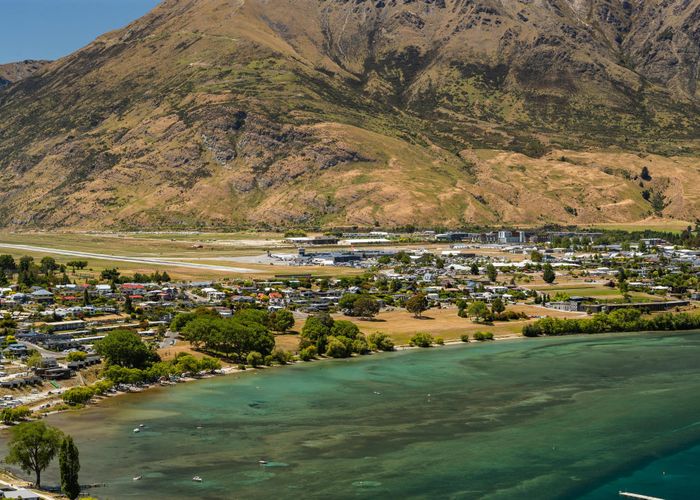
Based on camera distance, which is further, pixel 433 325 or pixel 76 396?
pixel 433 325

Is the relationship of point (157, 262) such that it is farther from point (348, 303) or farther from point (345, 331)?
point (345, 331)

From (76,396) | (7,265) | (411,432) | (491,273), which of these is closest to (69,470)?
(76,396)

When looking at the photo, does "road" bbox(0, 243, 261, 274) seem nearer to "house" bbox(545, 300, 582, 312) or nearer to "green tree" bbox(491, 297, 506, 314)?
"green tree" bbox(491, 297, 506, 314)

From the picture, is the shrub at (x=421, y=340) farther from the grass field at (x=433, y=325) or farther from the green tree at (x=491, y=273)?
the green tree at (x=491, y=273)

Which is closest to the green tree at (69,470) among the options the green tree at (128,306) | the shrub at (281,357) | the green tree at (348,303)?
the shrub at (281,357)

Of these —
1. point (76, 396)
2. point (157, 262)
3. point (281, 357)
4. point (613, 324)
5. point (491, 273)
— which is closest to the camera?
point (76, 396)

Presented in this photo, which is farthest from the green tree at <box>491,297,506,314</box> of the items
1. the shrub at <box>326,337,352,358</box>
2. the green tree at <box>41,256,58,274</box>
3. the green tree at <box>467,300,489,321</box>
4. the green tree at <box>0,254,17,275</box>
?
the green tree at <box>0,254,17,275</box>
